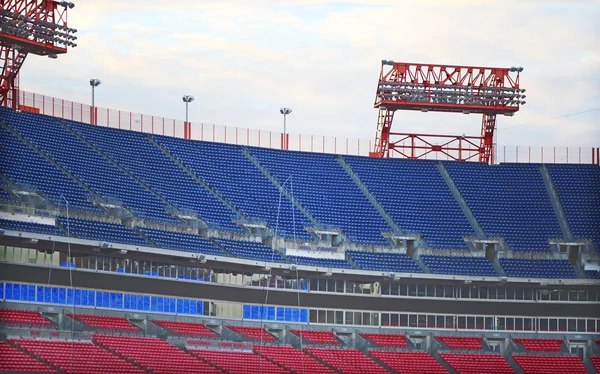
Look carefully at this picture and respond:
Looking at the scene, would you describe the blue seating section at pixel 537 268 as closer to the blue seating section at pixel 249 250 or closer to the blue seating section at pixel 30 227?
the blue seating section at pixel 249 250

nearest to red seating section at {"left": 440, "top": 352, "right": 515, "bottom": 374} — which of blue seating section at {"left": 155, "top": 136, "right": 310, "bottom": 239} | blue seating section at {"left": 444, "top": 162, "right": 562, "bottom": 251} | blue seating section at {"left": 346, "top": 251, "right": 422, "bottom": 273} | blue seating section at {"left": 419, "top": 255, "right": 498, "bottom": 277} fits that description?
blue seating section at {"left": 419, "top": 255, "right": 498, "bottom": 277}

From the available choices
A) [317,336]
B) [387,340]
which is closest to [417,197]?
[387,340]

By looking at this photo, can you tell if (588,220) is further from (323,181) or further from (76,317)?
(76,317)

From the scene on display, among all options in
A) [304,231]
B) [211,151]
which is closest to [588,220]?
[304,231]

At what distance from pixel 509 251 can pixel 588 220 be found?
7.79 meters

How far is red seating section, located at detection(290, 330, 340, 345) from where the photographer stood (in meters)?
76.9

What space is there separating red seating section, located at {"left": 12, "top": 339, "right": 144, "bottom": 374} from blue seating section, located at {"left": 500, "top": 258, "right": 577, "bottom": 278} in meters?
30.2

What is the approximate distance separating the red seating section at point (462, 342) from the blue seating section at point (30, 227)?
27.4m

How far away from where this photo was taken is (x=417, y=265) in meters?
81.8

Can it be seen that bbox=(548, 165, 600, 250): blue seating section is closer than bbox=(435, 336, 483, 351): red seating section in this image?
No

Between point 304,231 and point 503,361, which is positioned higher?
point 304,231

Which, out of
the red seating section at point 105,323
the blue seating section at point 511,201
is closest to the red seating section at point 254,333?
the red seating section at point 105,323

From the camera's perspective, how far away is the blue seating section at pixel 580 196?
87.4 metres

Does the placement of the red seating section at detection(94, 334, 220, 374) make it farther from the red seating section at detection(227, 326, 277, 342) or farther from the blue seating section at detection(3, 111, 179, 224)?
the blue seating section at detection(3, 111, 179, 224)
